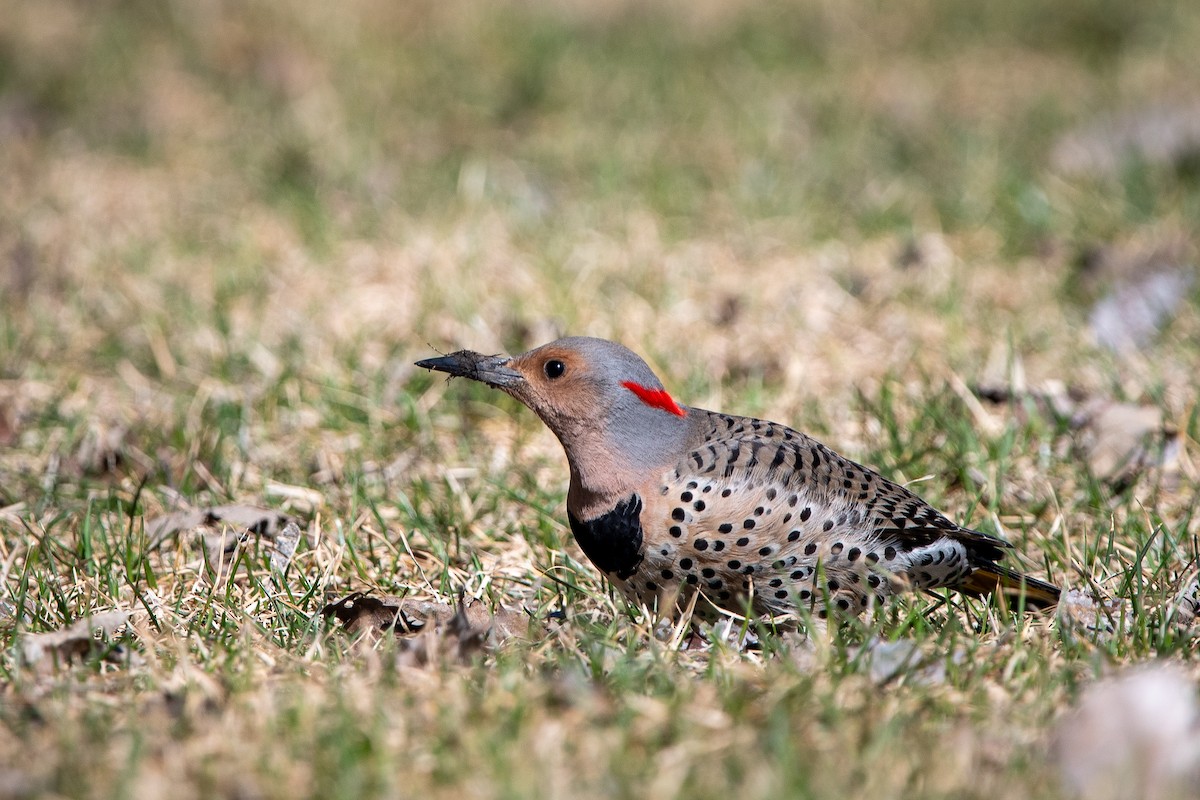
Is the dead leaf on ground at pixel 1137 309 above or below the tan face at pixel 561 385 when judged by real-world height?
below

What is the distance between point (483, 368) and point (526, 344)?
2057mm

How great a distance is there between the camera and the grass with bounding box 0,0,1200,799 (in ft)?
9.59

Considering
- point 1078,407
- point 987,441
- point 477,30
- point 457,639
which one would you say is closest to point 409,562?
point 457,639

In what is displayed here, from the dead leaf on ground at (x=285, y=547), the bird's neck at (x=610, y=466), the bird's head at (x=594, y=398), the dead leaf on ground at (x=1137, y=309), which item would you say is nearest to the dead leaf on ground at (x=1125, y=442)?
the dead leaf on ground at (x=1137, y=309)

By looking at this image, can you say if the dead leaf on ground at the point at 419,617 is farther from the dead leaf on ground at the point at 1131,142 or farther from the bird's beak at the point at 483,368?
the dead leaf on ground at the point at 1131,142

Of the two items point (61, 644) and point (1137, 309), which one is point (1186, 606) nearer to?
point (1137, 309)

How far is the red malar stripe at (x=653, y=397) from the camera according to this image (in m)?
3.98

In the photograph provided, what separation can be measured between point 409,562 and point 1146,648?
218 centimetres

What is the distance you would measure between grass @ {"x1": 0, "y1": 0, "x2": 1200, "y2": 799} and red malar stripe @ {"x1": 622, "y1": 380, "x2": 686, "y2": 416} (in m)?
0.59

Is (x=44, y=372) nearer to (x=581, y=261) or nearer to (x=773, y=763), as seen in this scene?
(x=581, y=261)

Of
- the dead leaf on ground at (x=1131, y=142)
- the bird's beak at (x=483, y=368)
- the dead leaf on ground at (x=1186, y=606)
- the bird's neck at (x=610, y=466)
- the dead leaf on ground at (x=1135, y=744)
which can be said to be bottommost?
the dead leaf on ground at (x=1186, y=606)

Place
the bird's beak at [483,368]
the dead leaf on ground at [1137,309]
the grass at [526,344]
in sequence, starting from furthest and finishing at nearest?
1. the dead leaf on ground at [1137,309]
2. the bird's beak at [483,368]
3. the grass at [526,344]

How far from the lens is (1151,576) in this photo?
3990mm

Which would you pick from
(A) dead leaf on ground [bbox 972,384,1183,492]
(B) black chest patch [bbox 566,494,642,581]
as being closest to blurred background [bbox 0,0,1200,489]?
(A) dead leaf on ground [bbox 972,384,1183,492]
